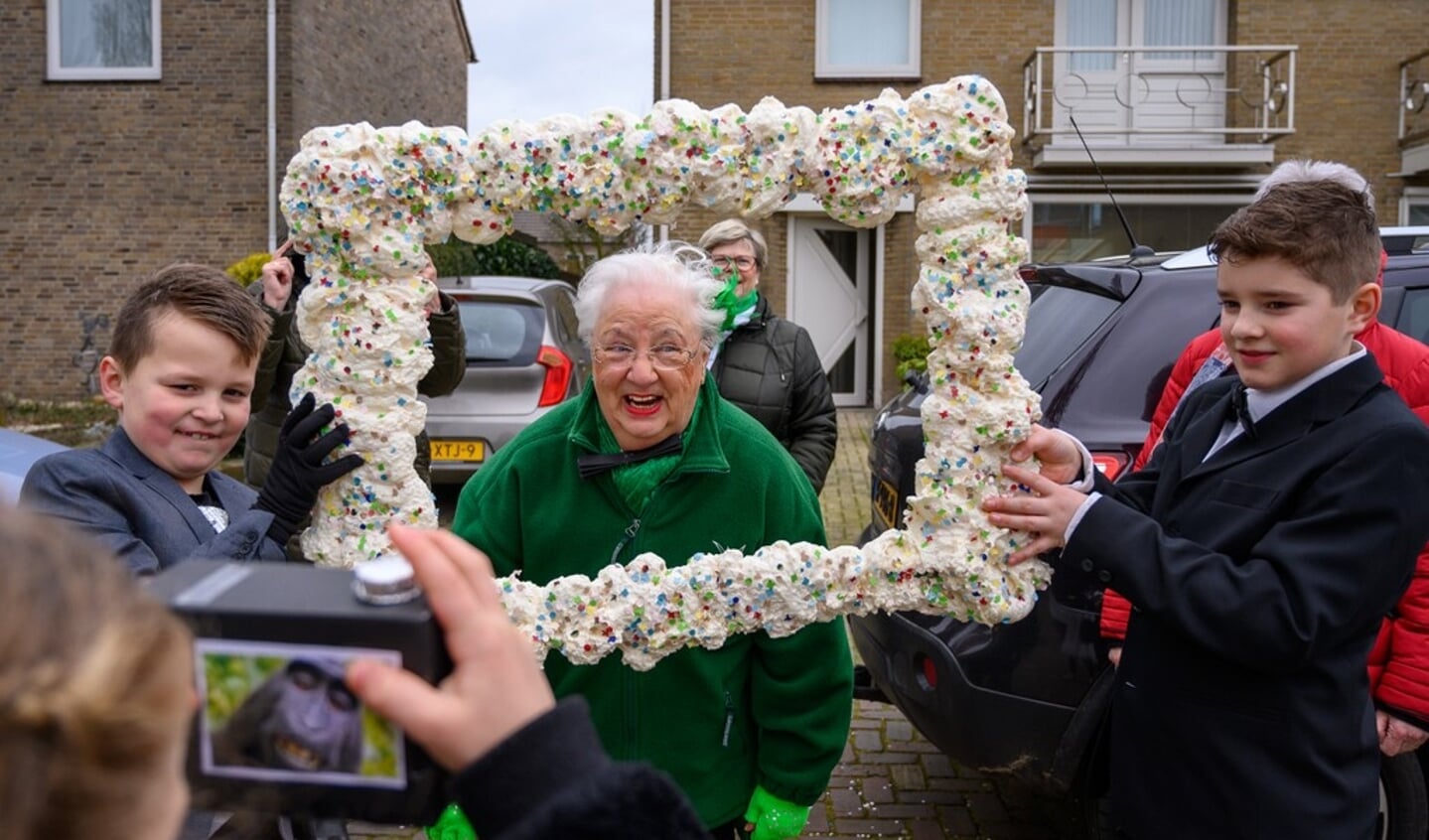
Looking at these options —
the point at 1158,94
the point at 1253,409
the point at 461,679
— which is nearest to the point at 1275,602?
the point at 1253,409

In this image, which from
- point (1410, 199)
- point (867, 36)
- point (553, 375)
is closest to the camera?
point (553, 375)

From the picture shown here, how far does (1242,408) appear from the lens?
2215 millimetres

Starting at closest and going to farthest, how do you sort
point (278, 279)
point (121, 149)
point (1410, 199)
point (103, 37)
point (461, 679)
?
point (461, 679) → point (278, 279) → point (1410, 199) → point (121, 149) → point (103, 37)

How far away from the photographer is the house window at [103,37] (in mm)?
15188

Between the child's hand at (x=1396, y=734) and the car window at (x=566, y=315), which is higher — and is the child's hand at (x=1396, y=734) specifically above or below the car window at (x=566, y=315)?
below

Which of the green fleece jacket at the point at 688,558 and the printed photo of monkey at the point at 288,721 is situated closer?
the printed photo of monkey at the point at 288,721

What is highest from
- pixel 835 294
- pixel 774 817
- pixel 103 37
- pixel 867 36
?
pixel 103 37

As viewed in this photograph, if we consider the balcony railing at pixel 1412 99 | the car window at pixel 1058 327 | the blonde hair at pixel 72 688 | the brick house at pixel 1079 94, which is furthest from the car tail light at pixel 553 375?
the balcony railing at pixel 1412 99

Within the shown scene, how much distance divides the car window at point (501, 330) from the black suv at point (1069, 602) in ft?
13.0

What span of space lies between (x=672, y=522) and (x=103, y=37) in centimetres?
1587

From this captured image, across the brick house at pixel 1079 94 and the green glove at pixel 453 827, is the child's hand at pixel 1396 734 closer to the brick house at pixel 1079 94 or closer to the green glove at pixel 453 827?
the green glove at pixel 453 827

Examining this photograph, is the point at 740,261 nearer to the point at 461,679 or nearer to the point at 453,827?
the point at 453,827

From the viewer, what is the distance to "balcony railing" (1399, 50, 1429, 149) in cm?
1416

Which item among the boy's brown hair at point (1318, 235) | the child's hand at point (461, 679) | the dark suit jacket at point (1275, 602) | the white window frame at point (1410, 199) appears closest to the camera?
the child's hand at point (461, 679)
